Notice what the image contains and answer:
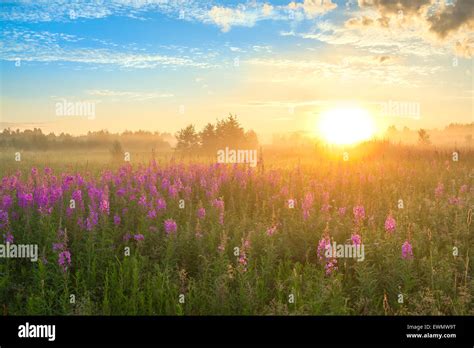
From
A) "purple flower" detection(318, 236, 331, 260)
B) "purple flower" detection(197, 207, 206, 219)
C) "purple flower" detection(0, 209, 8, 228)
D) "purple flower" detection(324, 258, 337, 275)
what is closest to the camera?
"purple flower" detection(324, 258, 337, 275)

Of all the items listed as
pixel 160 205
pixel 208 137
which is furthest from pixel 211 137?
pixel 160 205

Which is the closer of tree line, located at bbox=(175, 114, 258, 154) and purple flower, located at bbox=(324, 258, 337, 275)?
purple flower, located at bbox=(324, 258, 337, 275)

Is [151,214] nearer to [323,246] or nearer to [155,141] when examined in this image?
[323,246]

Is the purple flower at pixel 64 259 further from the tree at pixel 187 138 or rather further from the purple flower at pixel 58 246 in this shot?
the tree at pixel 187 138

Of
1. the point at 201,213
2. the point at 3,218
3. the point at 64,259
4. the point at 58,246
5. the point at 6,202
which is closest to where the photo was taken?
the point at 64,259

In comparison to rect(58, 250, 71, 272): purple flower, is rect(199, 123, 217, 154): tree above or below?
above

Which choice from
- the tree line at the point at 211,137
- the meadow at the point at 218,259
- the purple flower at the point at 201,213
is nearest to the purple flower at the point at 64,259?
the meadow at the point at 218,259

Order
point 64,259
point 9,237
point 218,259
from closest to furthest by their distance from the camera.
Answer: point 64,259 → point 218,259 → point 9,237

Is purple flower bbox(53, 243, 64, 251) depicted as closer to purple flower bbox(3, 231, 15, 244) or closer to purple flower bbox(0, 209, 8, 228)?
purple flower bbox(3, 231, 15, 244)

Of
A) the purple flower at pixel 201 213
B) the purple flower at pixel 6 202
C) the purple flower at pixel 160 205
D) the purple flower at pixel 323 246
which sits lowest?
the purple flower at pixel 323 246

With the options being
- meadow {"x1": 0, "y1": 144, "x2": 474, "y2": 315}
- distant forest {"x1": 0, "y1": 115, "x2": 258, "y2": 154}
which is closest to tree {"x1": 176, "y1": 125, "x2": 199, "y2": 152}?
distant forest {"x1": 0, "y1": 115, "x2": 258, "y2": 154}

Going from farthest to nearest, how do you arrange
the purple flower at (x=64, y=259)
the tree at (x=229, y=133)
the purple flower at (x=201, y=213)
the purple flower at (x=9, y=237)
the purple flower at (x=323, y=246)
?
the tree at (x=229, y=133), the purple flower at (x=201, y=213), the purple flower at (x=9, y=237), the purple flower at (x=323, y=246), the purple flower at (x=64, y=259)
